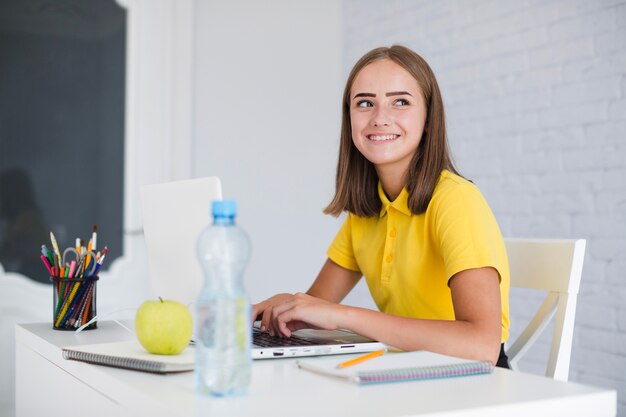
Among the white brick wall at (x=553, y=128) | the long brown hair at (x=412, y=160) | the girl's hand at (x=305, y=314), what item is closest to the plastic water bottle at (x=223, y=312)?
the girl's hand at (x=305, y=314)

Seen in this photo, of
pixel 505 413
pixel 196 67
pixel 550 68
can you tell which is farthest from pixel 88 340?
pixel 196 67

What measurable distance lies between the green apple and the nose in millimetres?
719

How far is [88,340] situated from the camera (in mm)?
1307

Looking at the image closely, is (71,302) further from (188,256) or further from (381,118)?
(381,118)

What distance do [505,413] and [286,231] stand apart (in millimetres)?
2633

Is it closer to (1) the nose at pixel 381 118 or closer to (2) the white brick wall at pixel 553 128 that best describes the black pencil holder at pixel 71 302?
(1) the nose at pixel 381 118

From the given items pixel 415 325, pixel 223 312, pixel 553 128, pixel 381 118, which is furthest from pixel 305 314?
pixel 553 128

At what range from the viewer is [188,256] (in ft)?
4.44

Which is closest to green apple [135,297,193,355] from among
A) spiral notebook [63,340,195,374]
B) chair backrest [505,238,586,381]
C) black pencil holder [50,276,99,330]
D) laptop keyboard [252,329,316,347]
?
spiral notebook [63,340,195,374]

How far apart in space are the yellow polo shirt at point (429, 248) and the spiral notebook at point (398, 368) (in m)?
0.38

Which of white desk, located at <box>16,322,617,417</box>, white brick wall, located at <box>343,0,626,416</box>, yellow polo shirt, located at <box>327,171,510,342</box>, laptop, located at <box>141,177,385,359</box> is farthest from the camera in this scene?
white brick wall, located at <box>343,0,626,416</box>

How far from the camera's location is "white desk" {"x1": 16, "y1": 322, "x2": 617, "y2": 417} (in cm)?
76

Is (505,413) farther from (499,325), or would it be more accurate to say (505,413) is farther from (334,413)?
(499,325)

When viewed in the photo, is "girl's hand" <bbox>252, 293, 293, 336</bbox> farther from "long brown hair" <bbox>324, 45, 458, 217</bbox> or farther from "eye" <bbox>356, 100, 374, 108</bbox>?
"eye" <bbox>356, 100, 374, 108</bbox>
